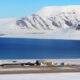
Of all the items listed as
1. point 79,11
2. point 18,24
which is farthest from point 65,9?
point 18,24

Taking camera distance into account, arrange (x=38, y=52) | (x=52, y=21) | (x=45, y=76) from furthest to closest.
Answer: (x=52, y=21) → (x=38, y=52) → (x=45, y=76)

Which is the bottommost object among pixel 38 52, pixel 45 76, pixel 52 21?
pixel 45 76

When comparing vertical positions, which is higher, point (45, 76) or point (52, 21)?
point (52, 21)

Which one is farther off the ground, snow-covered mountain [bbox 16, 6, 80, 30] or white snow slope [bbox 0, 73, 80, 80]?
snow-covered mountain [bbox 16, 6, 80, 30]

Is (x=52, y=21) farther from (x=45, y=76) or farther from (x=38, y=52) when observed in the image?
(x=45, y=76)

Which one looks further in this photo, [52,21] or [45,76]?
[52,21]

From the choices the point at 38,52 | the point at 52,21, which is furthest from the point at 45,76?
the point at 52,21

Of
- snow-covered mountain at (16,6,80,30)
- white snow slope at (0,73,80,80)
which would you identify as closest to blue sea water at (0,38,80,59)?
white snow slope at (0,73,80,80)

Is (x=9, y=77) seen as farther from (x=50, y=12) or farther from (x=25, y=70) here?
(x=50, y=12)

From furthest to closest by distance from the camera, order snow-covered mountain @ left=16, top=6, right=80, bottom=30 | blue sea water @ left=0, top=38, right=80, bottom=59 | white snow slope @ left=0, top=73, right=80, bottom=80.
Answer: snow-covered mountain @ left=16, top=6, right=80, bottom=30 → blue sea water @ left=0, top=38, right=80, bottom=59 → white snow slope @ left=0, top=73, right=80, bottom=80

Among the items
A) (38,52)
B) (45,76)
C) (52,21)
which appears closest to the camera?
(45,76)

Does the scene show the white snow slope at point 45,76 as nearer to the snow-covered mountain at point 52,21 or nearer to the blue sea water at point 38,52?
the blue sea water at point 38,52

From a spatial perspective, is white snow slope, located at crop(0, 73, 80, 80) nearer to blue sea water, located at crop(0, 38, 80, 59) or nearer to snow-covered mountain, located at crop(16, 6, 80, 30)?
blue sea water, located at crop(0, 38, 80, 59)

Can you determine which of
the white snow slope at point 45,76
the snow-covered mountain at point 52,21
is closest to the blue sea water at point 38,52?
the white snow slope at point 45,76
